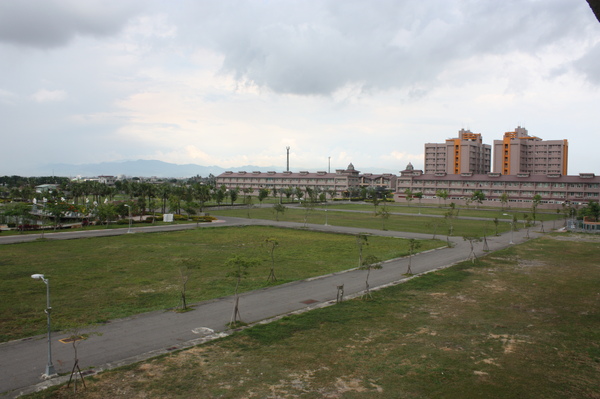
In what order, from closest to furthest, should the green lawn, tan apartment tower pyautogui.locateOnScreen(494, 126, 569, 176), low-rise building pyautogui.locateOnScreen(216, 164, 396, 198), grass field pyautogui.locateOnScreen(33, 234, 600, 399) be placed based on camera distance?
grass field pyautogui.locateOnScreen(33, 234, 600, 399), the green lawn, tan apartment tower pyautogui.locateOnScreen(494, 126, 569, 176), low-rise building pyautogui.locateOnScreen(216, 164, 396, 198)

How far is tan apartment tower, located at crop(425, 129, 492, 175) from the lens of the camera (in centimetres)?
13666

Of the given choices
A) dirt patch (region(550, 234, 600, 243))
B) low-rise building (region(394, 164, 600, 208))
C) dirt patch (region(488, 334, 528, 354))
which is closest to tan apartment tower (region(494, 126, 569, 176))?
low-rise building (region(394, 164, 600, 208))

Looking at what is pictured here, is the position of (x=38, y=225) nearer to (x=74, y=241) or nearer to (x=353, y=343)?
(x=74, y=241)

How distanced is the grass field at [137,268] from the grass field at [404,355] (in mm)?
6473

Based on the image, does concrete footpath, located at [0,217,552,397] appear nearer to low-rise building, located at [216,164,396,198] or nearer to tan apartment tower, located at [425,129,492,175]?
low-rise building, located at [216,164,396,198]

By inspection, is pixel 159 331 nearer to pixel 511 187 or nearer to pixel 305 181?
pixel 511 187

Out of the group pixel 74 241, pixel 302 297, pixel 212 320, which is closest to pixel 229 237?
pixel 74 241

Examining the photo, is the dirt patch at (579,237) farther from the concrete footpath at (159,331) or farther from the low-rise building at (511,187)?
the low-rise building at (511,187)

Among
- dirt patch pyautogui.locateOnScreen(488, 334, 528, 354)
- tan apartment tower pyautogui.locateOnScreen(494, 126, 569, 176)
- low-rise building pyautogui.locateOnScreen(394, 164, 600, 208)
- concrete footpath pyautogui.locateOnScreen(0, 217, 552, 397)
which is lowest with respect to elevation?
dirt patch pyautogui.locateOnScreen(488, 334, 528, 354)

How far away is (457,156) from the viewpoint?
138m

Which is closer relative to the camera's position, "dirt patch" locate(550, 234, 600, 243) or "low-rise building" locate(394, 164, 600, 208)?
"dirt patch" locate(550, 234, 600, 243)

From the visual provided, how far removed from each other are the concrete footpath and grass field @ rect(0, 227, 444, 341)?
4.59 ft

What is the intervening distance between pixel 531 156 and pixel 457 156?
2315cm

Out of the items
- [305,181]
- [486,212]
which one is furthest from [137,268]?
[305,181]
